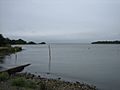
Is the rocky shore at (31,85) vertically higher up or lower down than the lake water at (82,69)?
higher up

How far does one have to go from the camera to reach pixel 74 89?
57.5ft

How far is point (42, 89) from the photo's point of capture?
1259 cm

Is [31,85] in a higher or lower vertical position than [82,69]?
higher

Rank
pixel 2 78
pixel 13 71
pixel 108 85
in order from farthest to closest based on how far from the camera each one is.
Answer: pixel 13 71 → pixel 108 85 → pixel 2 78

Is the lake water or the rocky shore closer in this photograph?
the rocky shore

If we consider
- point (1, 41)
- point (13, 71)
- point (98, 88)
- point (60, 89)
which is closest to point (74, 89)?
point (60, 89)

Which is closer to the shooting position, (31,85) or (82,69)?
(31,85)

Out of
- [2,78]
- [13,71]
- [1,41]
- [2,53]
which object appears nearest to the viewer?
[2,78]

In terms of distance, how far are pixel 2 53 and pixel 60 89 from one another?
5212 centimetres

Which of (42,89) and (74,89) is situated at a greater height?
(42,89)

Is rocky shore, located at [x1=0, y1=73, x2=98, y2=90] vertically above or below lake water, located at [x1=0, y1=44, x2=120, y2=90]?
above

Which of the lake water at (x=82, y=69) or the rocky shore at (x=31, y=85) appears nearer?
the rocky shore at (x=31, y=85)

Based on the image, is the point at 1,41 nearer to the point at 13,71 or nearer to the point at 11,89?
the point at 13,71

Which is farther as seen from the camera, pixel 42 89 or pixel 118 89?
pixel 118 89
